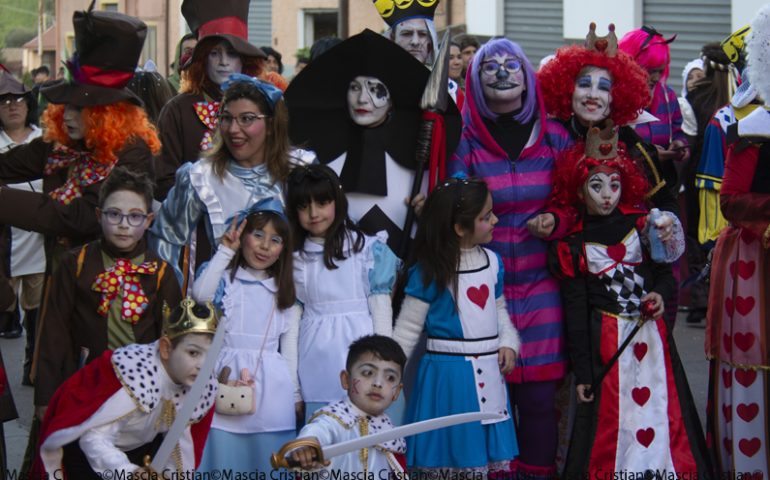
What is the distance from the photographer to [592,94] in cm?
570

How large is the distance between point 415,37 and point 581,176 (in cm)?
152

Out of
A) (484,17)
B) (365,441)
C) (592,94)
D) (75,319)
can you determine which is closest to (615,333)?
(592,94)

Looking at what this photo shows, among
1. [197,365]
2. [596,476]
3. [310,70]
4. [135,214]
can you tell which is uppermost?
[310,70]

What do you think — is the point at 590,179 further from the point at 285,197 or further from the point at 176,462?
the point at 176,462

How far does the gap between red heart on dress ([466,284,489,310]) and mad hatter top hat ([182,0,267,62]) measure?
74.2 inches

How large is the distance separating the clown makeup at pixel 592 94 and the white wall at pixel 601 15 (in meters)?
9.63

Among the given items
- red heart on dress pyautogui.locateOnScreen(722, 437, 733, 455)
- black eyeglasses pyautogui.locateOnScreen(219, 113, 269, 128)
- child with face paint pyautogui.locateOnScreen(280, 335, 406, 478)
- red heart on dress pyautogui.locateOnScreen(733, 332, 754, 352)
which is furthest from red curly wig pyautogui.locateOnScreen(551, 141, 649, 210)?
black eyeglasses pyautogui.locateOnScreen(219, 113, 269, 128)

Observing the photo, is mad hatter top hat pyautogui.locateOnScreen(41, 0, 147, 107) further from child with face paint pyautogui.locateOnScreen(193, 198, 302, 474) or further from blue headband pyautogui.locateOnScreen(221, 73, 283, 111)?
child with face paint pyautogui.locateOnScreen(193, 198, 302, 474)

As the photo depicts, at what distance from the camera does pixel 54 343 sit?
4.91 m

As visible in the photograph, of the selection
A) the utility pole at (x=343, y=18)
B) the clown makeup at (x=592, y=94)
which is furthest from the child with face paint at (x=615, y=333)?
the utility pole at (x=343, y=18)

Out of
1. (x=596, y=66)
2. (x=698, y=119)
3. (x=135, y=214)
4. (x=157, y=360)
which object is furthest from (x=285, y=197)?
(x=698, y=119)

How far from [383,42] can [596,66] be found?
1008mm

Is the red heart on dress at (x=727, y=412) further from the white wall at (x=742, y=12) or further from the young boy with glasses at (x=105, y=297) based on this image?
the white wall at (x=742, y=12)

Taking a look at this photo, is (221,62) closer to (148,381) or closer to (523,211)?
(523,211)
